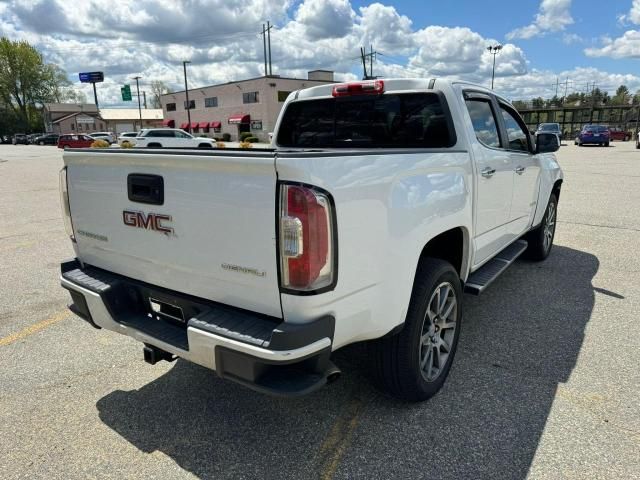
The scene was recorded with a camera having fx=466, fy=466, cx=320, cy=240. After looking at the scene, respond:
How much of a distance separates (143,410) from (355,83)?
279cm

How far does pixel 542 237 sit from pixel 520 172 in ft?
5.68

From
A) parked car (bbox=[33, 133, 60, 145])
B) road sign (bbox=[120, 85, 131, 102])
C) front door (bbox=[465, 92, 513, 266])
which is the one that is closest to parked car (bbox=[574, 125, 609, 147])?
front door (bbox=[465, 92, 513, 266])

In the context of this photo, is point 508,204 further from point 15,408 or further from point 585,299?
point 15,408

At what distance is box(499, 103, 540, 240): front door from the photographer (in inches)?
167

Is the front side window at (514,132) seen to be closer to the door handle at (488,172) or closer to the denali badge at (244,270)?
the door handle at (488,172)

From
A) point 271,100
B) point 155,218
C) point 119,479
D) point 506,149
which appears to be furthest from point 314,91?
point 271,100

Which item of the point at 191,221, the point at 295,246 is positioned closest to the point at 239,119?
the point at 191,221

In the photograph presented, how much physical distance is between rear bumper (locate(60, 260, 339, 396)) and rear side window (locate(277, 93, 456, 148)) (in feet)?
6.54

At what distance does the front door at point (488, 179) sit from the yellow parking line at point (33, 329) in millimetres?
3677

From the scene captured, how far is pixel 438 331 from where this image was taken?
3.02 metres

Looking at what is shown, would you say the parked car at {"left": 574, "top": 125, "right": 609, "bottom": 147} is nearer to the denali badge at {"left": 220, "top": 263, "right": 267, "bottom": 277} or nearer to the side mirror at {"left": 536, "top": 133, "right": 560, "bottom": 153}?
the side mirror at {"left": 536, "top": 133, "right": 560, "bottom": 153}

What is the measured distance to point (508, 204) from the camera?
4.10 metres

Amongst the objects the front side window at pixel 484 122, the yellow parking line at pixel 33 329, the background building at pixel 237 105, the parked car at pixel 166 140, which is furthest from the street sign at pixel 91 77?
the front side window at pixel 484 122

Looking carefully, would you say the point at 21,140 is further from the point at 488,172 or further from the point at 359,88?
the point at 488,172
